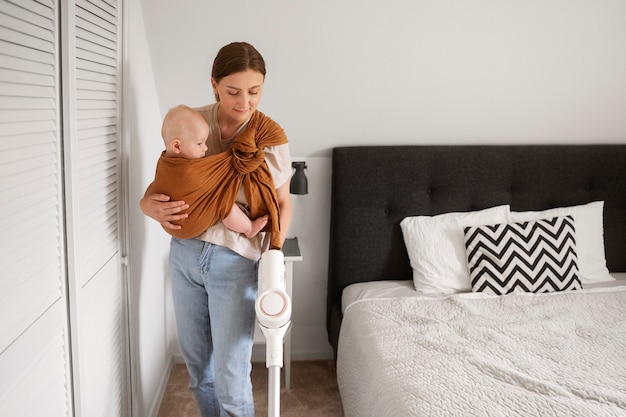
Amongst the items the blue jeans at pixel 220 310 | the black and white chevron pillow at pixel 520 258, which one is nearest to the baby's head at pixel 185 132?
the blue jeans at pixel 220 310

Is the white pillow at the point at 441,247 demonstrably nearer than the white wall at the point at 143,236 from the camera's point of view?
No

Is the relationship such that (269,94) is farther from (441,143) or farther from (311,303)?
(311,303)

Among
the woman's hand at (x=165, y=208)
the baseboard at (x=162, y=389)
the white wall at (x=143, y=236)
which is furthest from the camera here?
the baseboard at (x=162, y=389)

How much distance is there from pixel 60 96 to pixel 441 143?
172cm

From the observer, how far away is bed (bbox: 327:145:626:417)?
1649 mm

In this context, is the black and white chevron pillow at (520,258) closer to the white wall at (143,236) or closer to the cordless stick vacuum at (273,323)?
the cordless stick vacuum at (273,323)

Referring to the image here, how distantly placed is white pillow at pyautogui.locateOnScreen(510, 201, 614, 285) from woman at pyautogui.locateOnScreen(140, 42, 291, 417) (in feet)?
4.33

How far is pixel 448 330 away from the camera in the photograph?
1.91m

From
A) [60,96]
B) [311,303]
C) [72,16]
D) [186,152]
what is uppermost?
[72,16]

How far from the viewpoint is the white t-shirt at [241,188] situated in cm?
165

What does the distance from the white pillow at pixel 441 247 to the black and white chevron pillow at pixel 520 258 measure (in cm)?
5

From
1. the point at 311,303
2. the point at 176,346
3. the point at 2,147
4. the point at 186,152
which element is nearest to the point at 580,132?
the point at 311,303

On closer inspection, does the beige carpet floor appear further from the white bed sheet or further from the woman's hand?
the woman's hand


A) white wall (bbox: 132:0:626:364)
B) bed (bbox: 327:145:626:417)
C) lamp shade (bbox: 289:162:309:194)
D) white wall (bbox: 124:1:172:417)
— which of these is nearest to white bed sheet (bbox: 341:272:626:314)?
bed (bbox: 327:145:626:417)
